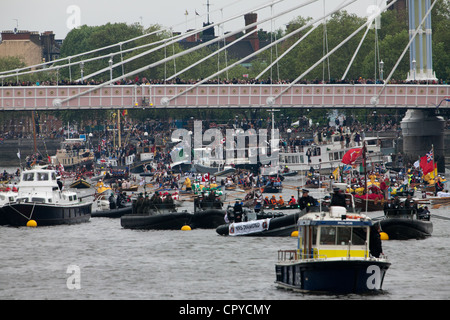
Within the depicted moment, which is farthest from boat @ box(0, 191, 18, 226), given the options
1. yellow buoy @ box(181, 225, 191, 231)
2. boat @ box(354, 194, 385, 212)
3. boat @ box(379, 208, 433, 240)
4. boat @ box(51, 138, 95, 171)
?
boat @ box(51, 138, 95, 171)

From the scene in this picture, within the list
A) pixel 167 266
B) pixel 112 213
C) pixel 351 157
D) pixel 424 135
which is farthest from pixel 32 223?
pixel 424 135

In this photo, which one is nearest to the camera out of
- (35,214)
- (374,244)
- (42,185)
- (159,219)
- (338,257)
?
(338,257)

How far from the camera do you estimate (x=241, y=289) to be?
144 feet

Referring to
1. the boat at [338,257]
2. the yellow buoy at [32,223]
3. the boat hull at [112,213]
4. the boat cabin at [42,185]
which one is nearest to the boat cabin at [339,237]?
the boat at [338,257]

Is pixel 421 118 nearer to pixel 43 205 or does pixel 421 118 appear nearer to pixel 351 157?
pixel 351 157

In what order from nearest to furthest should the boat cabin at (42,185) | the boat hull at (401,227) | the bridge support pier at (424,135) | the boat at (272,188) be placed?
the boat hull at (401,227) → the boat cabin at (42,185) → the boat at (272,188) → the bridge support pier at (424,135)

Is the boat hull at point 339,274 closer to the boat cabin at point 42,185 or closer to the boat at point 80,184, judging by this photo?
the boat cabin at point 42,185

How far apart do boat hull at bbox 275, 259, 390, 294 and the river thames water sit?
1.01ft

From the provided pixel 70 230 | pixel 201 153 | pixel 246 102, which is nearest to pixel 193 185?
pixel 246 102

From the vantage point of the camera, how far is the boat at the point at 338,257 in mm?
39438

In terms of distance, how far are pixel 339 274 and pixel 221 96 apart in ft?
223

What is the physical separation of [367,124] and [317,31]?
1826 cm

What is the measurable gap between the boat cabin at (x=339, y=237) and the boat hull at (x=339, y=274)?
0.55 meters

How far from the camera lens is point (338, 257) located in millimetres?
39875
